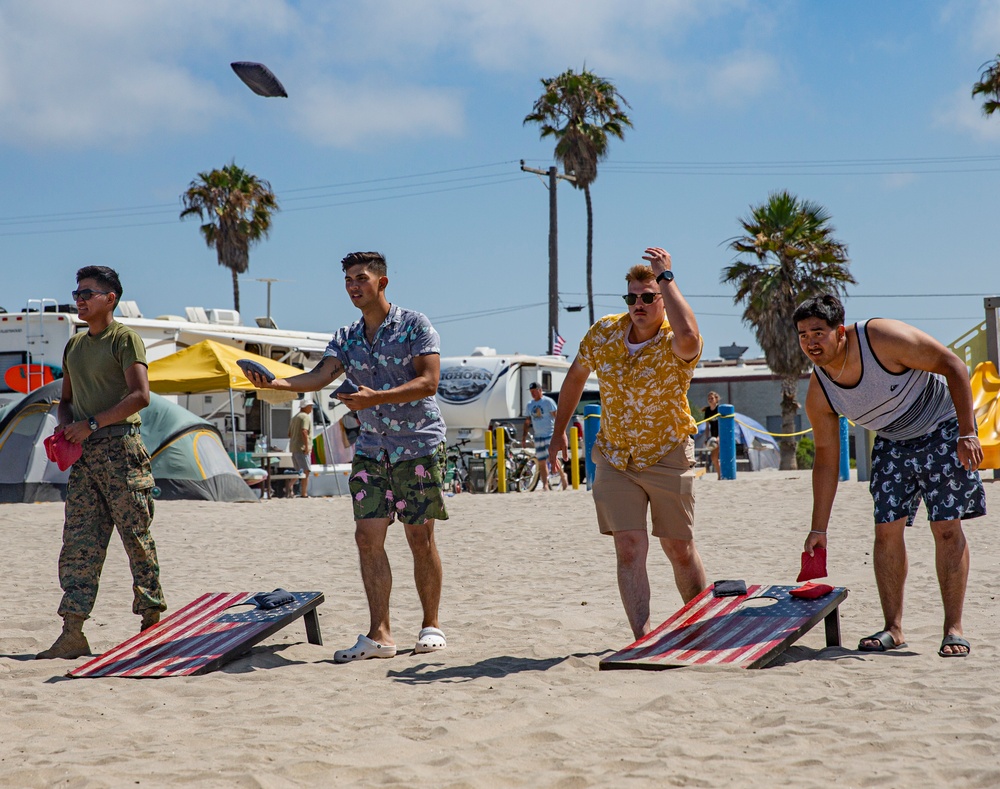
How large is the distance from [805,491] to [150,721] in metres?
10.3

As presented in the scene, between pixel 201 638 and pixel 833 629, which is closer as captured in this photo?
pixel 833 629

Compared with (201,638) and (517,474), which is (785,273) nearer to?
(517,474)

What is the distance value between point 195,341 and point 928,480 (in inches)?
587

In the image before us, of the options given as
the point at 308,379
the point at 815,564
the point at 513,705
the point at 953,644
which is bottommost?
the point at 513,705

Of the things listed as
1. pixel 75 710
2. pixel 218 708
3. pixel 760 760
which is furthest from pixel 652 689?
pixel 75 710

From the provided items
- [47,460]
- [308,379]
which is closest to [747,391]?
[47,460]

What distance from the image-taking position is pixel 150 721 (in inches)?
163

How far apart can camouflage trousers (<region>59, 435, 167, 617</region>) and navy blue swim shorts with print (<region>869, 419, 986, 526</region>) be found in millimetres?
3376

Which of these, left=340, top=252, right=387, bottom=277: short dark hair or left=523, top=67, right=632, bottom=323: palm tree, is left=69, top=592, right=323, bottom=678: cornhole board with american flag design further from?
left=523, top=67, right=632, bottom=323: palm tree

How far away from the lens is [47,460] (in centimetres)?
1472

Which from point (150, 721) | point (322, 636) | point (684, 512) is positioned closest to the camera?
point (150, 721)

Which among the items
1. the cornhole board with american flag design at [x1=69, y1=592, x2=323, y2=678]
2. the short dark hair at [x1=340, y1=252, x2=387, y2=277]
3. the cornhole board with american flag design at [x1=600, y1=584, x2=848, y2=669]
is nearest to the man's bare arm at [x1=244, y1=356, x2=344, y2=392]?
the short dark hair at [x1=340, y1=252, x2=387, y2=277]

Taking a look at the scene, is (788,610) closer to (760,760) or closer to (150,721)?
(760,760)

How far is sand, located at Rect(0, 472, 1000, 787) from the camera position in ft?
11.0
